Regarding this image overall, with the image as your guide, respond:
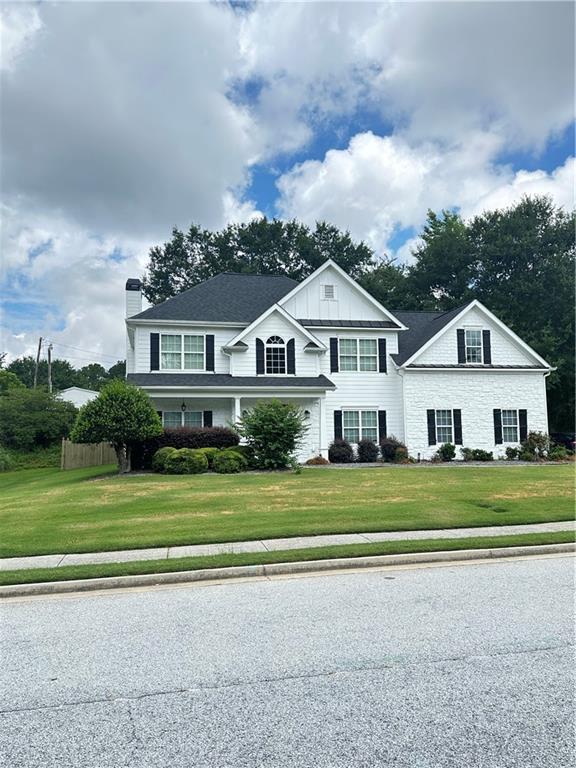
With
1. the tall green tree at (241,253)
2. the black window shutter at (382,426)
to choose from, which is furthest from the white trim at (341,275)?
the tall green tree at (241,253)

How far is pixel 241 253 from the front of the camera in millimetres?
52188

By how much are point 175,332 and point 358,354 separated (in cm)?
875

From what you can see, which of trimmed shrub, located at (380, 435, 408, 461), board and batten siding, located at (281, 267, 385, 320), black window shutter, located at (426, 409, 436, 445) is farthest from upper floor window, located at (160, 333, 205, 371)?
black window shutter, located at (426, 409, 436, 445)

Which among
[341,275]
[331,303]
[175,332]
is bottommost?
[175,332]

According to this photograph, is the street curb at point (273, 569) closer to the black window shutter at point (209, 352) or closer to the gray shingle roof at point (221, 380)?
the gray shingle roof at point (221, 380)

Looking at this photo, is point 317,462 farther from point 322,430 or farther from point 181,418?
point 181,418

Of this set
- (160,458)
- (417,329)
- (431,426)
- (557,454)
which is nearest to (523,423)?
(557,454)

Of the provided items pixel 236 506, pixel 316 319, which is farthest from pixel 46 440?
pixel 236 506

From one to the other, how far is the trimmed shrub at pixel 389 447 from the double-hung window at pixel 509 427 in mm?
5337

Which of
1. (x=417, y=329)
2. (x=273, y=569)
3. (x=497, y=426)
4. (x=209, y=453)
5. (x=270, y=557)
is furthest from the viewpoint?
(x=417, y=329)

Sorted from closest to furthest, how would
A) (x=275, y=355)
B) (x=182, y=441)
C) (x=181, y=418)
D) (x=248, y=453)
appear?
(x=248, y=453) < (x=182, y=441) < (x=181, y=418) < (x=275, y=355)

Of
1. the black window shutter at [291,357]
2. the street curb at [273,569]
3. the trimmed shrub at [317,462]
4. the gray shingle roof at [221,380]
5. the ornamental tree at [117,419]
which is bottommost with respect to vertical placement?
the street curb at [273,569]

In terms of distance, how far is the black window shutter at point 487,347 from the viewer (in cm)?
2639

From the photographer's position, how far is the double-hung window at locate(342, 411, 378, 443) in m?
25.4
